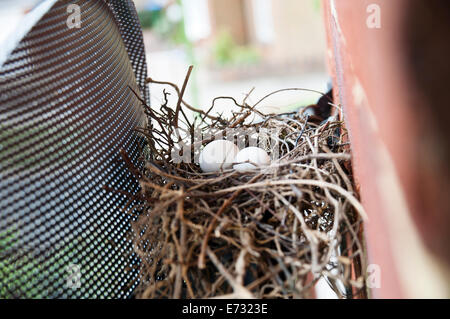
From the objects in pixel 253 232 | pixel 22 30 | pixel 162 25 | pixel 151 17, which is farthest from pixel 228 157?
pixel 162 25

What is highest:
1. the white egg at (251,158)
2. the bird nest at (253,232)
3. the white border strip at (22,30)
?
the white border strip at (22,30)

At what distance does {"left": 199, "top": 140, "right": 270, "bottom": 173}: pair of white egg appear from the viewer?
1.00 meters

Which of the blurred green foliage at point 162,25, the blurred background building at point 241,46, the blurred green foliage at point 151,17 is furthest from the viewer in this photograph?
the blurred green foliage at point 162,25

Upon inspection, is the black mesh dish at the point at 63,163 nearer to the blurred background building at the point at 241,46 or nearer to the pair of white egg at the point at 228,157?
the pair of white egg at the point at 228,157

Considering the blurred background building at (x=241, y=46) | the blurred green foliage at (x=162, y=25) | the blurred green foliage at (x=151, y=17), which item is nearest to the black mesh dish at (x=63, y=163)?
the blurred background building at (x=241, y=46)

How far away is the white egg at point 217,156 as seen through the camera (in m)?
1.02

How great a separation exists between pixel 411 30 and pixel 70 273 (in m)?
0.66

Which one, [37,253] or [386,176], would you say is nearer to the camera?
[386,176]

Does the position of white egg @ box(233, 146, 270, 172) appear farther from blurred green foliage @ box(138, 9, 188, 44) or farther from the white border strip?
blurred green foliage @ box(138, 9, 188, 44)

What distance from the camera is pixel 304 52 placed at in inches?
350

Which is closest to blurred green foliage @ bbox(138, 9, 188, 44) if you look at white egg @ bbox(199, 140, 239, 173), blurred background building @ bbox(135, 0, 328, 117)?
blurred background building @ bbox(135, 0, 328, 117)

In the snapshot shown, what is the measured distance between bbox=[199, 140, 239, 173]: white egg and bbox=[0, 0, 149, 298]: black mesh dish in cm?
17

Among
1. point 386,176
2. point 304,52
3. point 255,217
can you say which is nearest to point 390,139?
point 386,176
